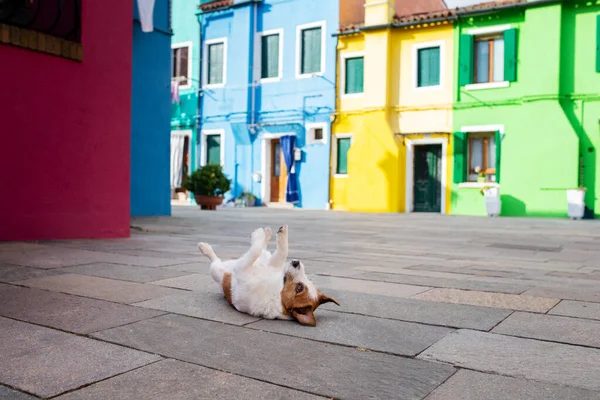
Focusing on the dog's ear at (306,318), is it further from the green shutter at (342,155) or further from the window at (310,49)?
the window at (310,49)

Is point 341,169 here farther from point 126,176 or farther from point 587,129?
point 126,176

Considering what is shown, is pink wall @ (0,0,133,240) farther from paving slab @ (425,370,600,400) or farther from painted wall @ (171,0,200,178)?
painted wall @ (171,0,200,178)

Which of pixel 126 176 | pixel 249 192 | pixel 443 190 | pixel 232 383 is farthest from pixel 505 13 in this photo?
pixel 232 383

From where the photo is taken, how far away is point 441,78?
1819 centimetres

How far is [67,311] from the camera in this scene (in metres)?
2.92

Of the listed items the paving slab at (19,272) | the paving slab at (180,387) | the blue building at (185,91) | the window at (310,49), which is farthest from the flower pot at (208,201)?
the paving slab at (180,387)

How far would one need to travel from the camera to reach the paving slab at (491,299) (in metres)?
3.31

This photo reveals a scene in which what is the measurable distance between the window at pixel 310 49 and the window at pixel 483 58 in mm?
5104

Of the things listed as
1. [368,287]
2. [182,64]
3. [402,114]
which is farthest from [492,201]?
[182,64]

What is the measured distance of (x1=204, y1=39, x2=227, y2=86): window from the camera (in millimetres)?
22656

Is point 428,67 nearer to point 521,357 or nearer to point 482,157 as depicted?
point 482,157

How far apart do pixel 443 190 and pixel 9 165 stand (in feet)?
46.8

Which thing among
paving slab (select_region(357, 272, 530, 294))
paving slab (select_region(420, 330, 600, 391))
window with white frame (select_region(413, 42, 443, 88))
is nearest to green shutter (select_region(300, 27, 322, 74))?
window with white frame (select_region(413, 42, 443, 88))

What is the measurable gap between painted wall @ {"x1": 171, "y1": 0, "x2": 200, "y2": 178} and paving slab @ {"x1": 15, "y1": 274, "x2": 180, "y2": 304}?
19451mm
